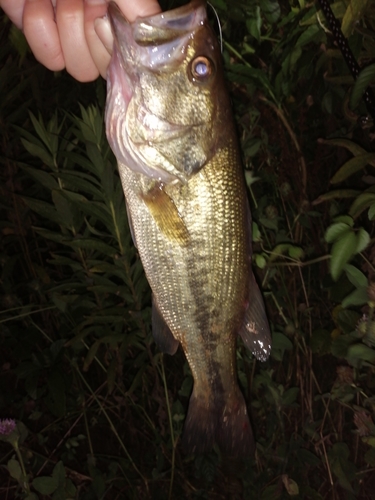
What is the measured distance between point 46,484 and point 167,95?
1.64m

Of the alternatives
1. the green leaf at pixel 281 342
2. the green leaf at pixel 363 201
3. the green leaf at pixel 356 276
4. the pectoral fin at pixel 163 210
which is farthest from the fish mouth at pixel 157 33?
the green leaf at pixel 281 342

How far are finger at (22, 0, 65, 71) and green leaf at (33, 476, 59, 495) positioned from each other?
5.30ft

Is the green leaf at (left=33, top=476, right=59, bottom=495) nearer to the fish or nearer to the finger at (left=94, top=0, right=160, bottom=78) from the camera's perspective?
the fish

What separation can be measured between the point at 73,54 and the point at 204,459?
1888 millimetres

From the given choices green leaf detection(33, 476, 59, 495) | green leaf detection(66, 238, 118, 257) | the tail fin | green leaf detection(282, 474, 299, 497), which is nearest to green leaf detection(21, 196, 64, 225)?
green leaf detection(66, 238, 118, 257)

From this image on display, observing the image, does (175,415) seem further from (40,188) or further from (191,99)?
(191,99)

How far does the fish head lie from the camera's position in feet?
3.64

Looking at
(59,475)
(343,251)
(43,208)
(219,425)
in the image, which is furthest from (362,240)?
(59,475)

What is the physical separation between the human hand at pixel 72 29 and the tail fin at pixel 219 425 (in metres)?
0.95

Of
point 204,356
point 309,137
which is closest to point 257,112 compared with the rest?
point 309,137

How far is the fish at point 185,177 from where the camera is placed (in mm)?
1138

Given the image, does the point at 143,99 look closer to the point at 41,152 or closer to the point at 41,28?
the point at 41,28

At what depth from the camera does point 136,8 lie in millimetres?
1102

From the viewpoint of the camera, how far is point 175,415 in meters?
2.35
